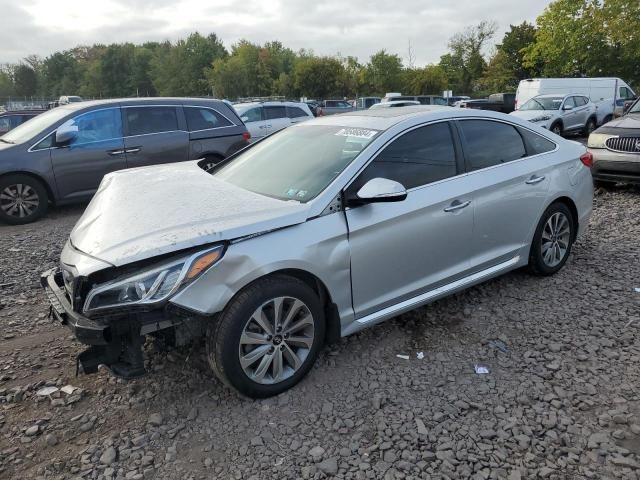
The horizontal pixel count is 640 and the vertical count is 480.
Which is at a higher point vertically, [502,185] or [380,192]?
[380,192]

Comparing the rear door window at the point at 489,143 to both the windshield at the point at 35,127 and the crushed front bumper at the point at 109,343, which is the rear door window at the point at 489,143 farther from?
the windshield at the point at 35,127

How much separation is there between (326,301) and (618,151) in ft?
22.4

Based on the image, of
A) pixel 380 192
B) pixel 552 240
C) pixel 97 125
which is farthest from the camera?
pixel 97 125

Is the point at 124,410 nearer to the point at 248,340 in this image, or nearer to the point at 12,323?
the point at 248,340

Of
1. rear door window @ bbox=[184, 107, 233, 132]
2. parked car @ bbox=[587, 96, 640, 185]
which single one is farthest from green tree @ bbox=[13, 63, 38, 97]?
parked car @ bbox=[587, 96, 640, 185]

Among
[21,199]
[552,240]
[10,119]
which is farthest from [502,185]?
[10,119]

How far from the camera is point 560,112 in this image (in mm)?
16906

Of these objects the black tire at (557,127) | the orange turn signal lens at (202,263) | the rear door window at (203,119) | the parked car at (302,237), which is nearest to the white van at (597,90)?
the black tire at (557,127)

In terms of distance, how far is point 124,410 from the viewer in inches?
118

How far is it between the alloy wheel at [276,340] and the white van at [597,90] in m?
19.9

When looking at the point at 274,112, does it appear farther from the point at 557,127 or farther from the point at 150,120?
the point at 557,127

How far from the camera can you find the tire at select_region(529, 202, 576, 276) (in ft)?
14.9

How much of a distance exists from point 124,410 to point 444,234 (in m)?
2.38

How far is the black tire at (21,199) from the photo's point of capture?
23.8ft
